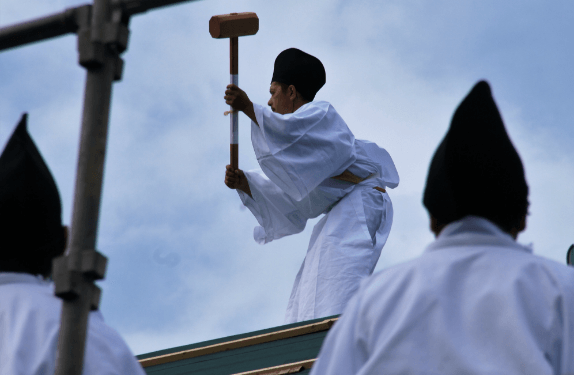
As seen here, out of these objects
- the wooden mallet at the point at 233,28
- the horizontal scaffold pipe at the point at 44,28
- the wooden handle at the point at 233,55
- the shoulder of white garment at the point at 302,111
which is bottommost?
the horizontal scaffold pipe at the point at 44,28

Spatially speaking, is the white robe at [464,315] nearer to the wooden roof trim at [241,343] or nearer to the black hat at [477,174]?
the black hat at [477,174]

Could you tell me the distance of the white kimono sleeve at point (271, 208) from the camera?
6082 millimetres

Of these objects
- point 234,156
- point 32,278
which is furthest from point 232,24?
point 32,278

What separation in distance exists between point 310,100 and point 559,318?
454cm

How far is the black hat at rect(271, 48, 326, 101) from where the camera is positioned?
6266 millimetres

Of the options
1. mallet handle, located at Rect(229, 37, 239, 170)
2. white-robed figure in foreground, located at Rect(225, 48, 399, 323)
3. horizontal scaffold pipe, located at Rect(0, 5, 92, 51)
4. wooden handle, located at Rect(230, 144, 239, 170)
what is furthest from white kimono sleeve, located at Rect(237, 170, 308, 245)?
horizontal scaffold pipe, located at Rect(0, 5, 92, 51)

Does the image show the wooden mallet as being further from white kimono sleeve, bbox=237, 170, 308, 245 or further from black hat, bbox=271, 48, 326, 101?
black hat, bbox=271, 48, 326, 101

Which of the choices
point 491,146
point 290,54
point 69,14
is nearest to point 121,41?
point 69,14

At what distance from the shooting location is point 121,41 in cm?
218

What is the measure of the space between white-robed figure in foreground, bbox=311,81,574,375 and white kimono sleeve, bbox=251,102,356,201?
337cm

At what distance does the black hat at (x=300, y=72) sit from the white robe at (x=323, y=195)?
0.44m

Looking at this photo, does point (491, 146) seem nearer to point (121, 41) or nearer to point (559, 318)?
point (559, 318)

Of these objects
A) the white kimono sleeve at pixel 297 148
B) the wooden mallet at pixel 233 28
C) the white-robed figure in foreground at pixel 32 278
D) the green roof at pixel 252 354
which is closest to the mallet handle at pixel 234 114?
the wooden mallet at pixel 233 28

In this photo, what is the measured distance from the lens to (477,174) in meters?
2.13
